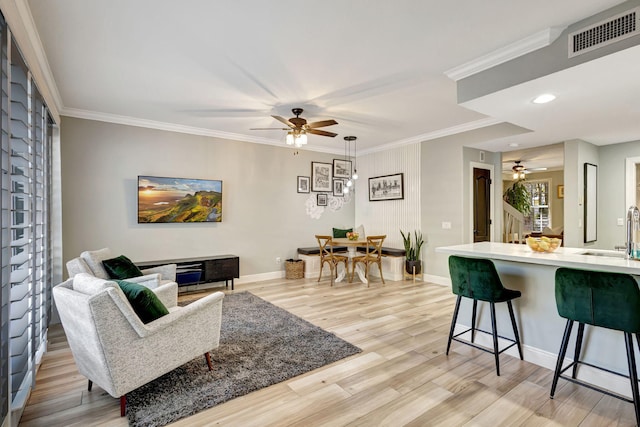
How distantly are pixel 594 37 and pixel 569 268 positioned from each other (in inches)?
66.5

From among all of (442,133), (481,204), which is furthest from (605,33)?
(481,204)

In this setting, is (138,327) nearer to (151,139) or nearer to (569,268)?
(569,268)

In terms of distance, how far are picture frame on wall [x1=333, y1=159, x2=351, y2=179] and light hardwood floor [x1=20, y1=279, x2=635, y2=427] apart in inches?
171

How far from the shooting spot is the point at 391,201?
22.4 ft

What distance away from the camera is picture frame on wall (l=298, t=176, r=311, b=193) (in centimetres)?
671

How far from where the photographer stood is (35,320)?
8.60 feet

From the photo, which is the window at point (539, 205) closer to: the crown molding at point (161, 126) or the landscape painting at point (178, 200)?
the crown molding at point (161, 126)

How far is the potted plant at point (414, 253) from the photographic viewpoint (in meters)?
6.06

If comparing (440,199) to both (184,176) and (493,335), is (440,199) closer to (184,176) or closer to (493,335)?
(493,335)

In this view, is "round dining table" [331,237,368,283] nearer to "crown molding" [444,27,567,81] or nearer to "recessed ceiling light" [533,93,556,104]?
"crown molding" [444,27,567,81]

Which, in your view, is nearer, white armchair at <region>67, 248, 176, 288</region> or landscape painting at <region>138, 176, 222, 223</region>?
white armchair at <region>67, 248, 176, 288</region>

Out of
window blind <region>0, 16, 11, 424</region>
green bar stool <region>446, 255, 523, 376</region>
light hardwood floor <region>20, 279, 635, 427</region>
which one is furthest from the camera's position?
green bar stool <region>446, 255, 523, 376</region>

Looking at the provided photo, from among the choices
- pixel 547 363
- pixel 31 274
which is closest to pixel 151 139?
pixel 31 274

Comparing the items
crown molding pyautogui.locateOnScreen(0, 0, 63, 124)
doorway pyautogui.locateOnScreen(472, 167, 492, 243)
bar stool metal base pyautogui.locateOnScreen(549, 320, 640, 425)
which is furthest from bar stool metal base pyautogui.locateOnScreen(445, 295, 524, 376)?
crown molding pyautogui.locateOnScreen(0, 0, 63, 124)
